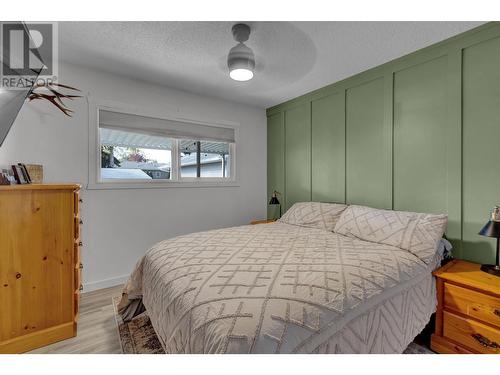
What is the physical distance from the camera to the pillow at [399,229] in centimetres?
177

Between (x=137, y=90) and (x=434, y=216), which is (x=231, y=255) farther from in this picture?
(x=137, y=90)

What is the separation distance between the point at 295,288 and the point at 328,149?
7.35 ft

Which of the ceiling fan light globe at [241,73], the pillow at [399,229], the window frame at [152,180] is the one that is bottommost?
the pillow at [399,229]

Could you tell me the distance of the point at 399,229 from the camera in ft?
6.37

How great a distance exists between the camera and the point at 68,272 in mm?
1833

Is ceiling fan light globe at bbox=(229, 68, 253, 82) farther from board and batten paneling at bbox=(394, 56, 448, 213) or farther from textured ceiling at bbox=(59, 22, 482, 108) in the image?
board and batten paneling at bbox=(394, 56, 448, 213)

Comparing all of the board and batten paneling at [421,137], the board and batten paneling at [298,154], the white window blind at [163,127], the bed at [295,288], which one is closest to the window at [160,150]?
the white window blind at [163,127]

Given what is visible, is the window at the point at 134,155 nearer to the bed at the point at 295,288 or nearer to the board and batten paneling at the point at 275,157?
the bed at the point at 295,288

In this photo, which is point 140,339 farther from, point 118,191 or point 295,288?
point 118,191

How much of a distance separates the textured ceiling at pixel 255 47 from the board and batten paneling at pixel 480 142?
0.30 m

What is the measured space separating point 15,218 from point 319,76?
295 centimetres

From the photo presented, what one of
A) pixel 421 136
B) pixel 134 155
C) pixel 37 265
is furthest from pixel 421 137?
pixel 37 265

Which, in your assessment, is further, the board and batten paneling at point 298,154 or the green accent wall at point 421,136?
the board and batten paneling at point 298,154
